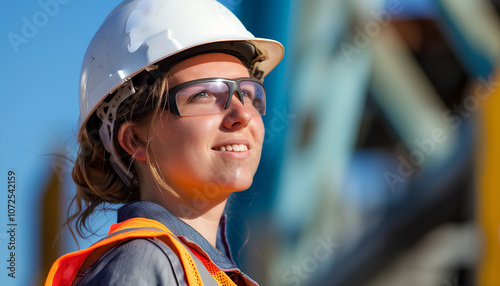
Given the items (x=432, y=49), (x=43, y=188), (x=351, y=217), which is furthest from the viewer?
(x=432, y=49)

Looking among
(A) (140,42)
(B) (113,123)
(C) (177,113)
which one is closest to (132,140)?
(B) (113,123)

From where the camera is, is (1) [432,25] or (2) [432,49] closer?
(1) [432,25]

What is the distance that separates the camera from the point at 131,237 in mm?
1127

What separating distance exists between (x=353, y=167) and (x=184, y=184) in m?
1.63

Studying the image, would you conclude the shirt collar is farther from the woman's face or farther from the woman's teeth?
the woman's teeth

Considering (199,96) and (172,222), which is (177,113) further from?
Answer: (172,222)

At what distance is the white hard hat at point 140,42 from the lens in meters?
1.42

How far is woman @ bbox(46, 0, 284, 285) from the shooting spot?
1374mm

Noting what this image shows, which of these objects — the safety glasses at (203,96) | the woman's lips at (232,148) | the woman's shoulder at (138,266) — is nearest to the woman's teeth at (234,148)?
the woman's lips at (232,148)

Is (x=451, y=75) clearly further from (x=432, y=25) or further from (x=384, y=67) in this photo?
(x=384, y=67)

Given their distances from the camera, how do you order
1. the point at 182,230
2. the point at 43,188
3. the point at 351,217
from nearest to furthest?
the point at 182,230 < the point at 43,188 < the point at 351,217

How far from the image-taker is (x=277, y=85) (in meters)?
2.64

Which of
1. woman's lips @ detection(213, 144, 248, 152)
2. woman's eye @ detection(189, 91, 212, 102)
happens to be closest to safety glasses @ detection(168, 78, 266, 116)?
woman's eye @ detection(189, 91, 212, 102)

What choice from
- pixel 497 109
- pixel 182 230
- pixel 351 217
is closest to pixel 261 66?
pixel 182 230
